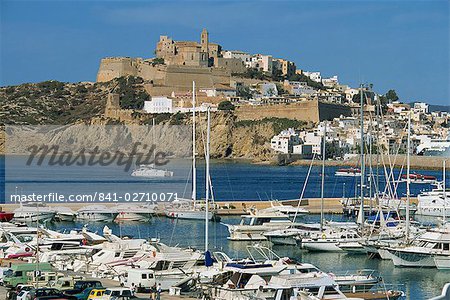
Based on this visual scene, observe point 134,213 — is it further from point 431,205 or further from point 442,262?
point 442,262

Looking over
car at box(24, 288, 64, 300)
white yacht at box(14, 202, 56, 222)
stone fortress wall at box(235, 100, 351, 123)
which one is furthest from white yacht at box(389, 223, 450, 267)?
stone fortress wall at box(235, 100, 351, 123)

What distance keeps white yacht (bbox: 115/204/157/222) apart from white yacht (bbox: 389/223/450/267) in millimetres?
11144

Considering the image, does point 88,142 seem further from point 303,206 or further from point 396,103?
point 303,206

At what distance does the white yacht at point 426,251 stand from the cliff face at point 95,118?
43040 millimetres

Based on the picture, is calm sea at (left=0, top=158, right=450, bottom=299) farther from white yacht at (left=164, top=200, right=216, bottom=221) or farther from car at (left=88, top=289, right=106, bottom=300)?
car at (left=88, top=289, right=106, bottom=300)

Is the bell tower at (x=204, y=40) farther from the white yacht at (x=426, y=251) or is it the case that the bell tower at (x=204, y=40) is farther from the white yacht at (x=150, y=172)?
the white yacht at (x=426, y=251)

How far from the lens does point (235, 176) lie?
61156mm

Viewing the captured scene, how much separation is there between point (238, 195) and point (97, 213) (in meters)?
16.2

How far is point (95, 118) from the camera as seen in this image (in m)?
90.2

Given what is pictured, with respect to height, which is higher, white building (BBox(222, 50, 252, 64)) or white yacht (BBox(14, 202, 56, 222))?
white building (BBox(222, 50, 252, 64))

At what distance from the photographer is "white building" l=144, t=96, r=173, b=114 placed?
83588 mm

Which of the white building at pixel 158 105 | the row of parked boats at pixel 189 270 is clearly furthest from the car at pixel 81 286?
the white building at pixel 158 105

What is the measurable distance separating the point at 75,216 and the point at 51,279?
14548mm

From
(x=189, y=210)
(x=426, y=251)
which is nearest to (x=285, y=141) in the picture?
(x=189, y=210)
